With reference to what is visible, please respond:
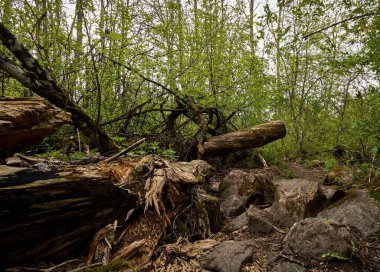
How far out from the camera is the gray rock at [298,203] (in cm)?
344

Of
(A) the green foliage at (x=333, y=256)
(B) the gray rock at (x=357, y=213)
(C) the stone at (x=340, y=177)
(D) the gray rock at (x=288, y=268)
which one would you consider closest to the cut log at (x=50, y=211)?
(D) the gray rock at (x=288, y=268)

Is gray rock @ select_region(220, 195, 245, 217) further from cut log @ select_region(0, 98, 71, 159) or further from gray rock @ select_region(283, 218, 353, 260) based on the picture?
cut log @ select_region(0, 98, 71, 159)

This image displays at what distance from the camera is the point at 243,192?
14.2ft

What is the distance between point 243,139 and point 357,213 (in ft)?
14.0

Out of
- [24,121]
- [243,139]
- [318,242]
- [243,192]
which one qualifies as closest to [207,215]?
[243,192]

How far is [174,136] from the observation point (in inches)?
299

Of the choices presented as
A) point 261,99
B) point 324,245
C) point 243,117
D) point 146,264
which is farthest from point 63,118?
point 243,117

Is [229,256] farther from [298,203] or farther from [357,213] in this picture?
[357,213]

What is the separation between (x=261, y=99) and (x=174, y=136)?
3241 mm

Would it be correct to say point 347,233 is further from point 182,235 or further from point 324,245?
point 182,235

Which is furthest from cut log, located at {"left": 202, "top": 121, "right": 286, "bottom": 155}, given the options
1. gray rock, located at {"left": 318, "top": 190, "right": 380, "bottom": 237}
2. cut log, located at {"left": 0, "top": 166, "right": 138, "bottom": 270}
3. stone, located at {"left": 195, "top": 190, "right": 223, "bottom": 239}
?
cut log, located at {"left": 0, "top": 166, "right": 138, "bottom": 270}

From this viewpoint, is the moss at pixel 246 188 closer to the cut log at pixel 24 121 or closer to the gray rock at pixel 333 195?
the gray rock at pixel 333 195

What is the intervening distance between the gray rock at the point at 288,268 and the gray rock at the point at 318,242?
0.49 ft

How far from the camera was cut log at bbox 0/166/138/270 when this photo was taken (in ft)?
6.42
